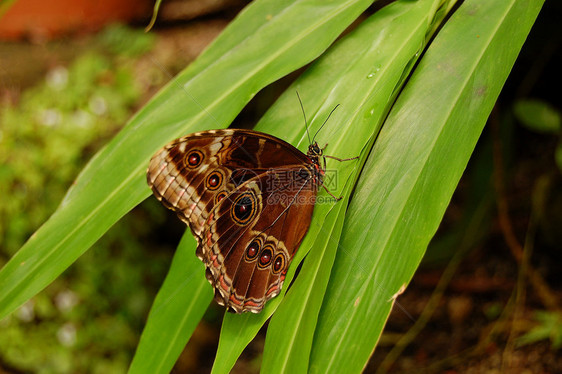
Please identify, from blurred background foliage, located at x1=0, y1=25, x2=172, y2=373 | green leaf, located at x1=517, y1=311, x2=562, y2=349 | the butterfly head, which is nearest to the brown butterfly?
the butterfly head

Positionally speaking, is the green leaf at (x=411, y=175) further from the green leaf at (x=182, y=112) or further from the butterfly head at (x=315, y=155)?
the green leaf at (x=182, y=112)

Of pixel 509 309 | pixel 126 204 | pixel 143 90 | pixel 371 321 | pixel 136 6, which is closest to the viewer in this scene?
pixel 371 321

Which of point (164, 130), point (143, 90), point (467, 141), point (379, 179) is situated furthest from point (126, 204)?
point (143, 90)

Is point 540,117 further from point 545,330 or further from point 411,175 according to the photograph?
point 411,175

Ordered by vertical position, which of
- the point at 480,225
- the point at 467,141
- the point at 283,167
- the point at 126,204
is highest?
the point at 126,204

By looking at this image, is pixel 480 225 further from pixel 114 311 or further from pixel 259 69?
pixel 114 311

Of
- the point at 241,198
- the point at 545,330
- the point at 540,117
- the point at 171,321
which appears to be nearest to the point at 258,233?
the point at 241,198

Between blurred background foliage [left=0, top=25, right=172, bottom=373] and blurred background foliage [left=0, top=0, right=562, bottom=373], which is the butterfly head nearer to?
blurred background foliage [left=0, top=0, right=562, bottom=373]
